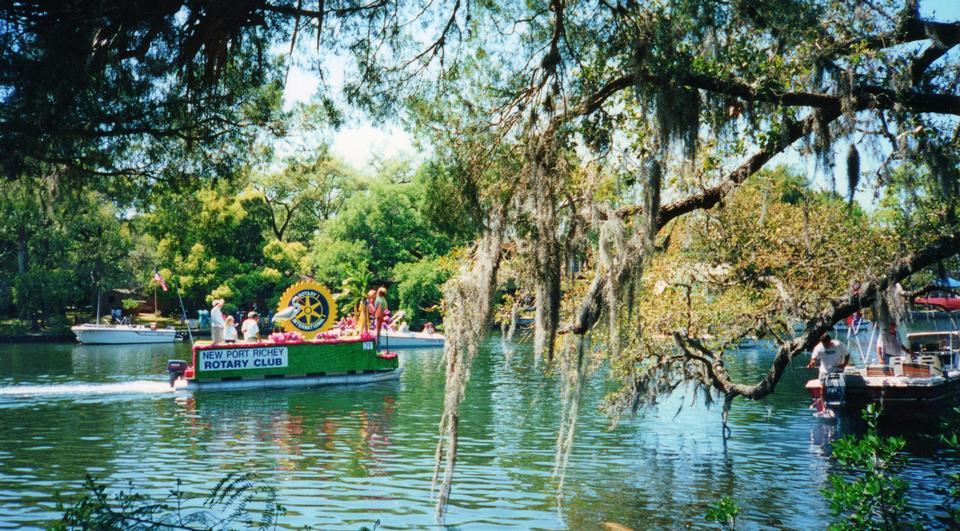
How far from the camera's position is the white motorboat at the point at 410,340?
46.1 metres

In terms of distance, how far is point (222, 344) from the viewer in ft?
87.1

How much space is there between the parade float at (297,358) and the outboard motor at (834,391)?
14.0 meters

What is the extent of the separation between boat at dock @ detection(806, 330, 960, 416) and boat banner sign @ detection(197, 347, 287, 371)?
50.7 feet

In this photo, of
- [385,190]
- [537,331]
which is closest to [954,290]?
[537,331]

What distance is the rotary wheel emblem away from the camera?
27.2 m

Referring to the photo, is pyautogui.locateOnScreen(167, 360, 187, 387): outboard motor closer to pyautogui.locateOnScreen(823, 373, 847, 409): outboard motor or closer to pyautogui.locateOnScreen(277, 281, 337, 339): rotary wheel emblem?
pyautogui.locateOnScreen(277, 281, 337, 339): rotary wheel emblem

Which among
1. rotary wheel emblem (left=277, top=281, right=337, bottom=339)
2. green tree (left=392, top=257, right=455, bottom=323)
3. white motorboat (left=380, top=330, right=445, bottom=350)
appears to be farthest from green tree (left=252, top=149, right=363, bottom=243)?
rotary wheel emblem (left=277, top=281, right=337, bottom=339)

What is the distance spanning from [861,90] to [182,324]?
53.9 metres

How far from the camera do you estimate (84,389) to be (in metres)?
25.9

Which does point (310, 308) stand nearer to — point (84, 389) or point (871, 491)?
point (84, 389)

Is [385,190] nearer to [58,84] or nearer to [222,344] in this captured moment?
[222,344]

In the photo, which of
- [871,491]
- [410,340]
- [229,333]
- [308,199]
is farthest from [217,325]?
[308,199]

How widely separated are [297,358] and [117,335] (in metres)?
26.2

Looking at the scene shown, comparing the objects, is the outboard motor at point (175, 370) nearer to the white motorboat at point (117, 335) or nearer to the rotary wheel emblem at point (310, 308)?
the rotary wheel emblem at point (310, 308)
